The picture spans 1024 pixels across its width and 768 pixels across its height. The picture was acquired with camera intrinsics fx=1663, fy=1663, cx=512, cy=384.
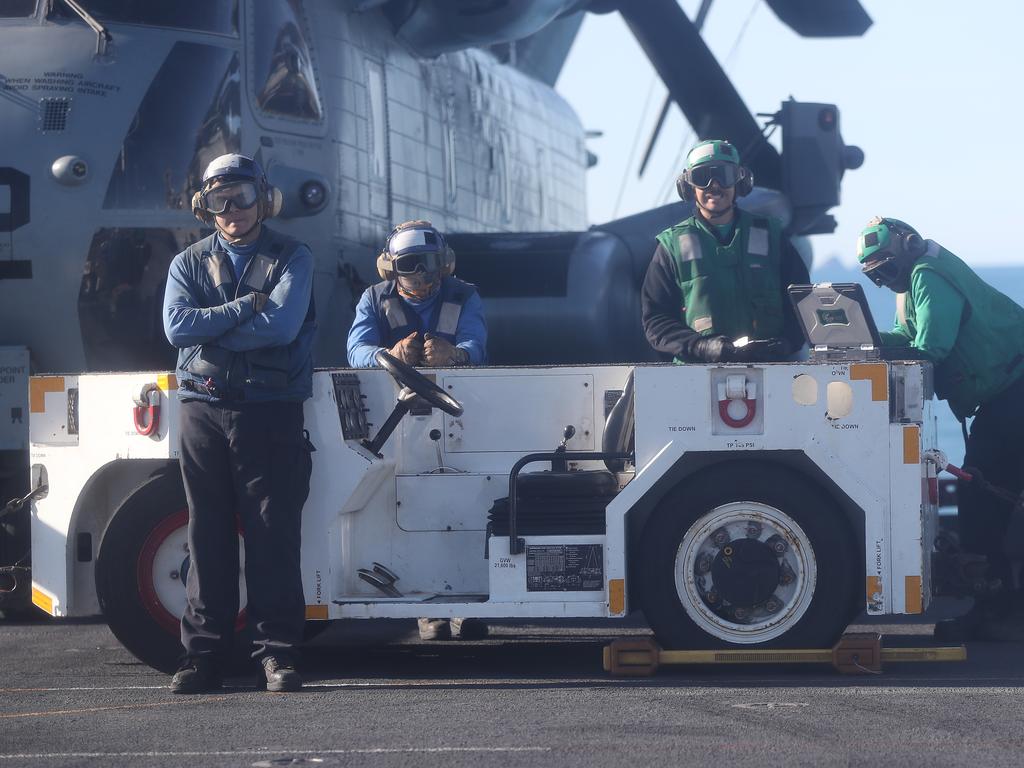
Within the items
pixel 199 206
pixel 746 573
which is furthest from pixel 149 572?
pixel 746 573

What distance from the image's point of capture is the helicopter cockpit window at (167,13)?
8852 mm

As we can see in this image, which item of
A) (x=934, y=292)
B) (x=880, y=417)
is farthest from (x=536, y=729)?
(x=934, y=292)

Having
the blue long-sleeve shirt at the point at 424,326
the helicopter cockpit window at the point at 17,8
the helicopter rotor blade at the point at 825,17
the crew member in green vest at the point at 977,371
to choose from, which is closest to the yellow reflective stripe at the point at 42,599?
the blue long-sleeve shirt at the point at 424,326

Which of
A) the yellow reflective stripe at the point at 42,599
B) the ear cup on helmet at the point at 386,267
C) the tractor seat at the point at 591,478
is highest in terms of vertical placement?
the ear cup on helmet at the point at 386,267

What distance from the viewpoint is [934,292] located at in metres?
7.57

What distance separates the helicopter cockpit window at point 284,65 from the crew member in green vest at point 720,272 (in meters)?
2.90

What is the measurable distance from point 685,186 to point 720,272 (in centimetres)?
44

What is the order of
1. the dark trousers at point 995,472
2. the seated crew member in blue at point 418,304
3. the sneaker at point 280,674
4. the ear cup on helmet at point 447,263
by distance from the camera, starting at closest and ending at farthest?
the sneaker at point 280,674 → the seated crew member in blue at point 418,304 → the ear cup on helmet at point 447,263 → the dark trousers at point 995,472

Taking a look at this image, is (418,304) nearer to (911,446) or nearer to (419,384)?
(419,384)

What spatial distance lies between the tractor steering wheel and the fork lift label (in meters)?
0.63

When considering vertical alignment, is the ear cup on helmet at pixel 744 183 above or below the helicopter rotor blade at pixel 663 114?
below

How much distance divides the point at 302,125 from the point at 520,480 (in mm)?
3589

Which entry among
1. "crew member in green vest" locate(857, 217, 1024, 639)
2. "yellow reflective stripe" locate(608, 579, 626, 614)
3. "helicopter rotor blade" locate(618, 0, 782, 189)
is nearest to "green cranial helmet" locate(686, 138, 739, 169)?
"crew member in green vest" locate(857, 217, 1024, 639)

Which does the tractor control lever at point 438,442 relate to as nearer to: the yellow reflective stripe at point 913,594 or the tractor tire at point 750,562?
the tractor tire at point 750,562
